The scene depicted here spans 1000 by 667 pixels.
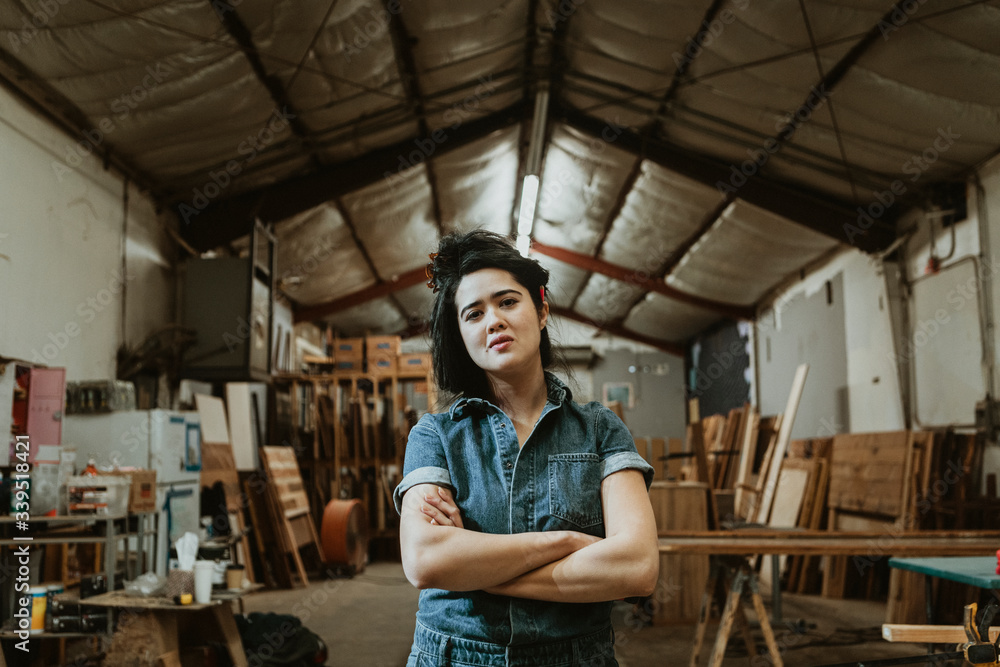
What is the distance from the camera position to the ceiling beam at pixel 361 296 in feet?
40.3

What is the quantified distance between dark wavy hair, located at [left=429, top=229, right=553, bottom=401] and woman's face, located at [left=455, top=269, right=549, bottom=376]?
0.13 feet

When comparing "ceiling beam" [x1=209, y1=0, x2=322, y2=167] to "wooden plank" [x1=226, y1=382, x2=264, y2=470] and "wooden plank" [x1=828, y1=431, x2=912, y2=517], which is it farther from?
"wooden plank" [x1=828, y1=431, x2=912, y2=517]

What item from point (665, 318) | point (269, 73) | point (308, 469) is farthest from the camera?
point (665, 318)

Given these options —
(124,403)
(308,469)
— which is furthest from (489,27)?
(308,469)

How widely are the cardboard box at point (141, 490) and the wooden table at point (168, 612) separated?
61cm

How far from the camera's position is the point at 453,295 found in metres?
1.46

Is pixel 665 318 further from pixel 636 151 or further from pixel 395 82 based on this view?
pixel 395 82

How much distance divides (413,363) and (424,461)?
9.55 m

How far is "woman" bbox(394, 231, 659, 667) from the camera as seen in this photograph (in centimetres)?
122

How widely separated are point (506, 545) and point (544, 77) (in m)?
7.14

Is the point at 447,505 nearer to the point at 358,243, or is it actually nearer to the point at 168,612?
the point at 168,612

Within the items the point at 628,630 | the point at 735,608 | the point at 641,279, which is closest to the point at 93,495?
the point at 735,608

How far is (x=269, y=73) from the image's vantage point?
228 inches

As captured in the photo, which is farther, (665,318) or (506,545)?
(665,318)
